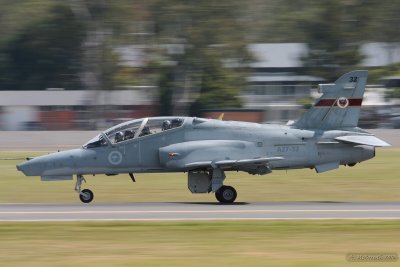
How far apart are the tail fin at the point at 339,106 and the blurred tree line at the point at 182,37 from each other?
5140 centimetres

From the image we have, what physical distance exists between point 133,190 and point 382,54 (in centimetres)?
7395

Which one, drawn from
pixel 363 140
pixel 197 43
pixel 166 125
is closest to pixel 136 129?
pixel 166 125

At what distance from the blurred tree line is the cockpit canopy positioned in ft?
170

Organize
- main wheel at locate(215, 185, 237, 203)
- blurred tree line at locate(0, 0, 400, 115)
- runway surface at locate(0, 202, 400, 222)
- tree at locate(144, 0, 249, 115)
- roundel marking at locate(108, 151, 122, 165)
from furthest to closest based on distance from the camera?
blurred tree line at locate(0, 0, 400, 115)
tree at locate(144, 0, 249, 115)
roundel marking at locate(108, 151, 122, 165)
main wheel at locate(215, 185, 237, 203)
runway surface at locate(0, 202, 400, 222)

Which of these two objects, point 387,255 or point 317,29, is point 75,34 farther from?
point 387,255

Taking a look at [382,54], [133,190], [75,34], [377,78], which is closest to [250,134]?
[133,190]

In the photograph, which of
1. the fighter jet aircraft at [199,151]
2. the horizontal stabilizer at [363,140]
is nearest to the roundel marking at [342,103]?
the fighter jet aircraft at [199,151]

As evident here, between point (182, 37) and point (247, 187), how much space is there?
48.6 metres

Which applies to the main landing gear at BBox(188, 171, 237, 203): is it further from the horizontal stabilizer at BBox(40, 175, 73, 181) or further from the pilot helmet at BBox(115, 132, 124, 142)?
the horizontal stabilizer at BBox(40, 175, 73, 181)

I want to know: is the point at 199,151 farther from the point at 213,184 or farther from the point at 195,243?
the point at 195,243

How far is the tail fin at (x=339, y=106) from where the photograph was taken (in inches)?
991

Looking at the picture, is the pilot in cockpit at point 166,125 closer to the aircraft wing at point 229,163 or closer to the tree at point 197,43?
the aircraft wing at point 229,163

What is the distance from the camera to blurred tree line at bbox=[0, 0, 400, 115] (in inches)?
3039

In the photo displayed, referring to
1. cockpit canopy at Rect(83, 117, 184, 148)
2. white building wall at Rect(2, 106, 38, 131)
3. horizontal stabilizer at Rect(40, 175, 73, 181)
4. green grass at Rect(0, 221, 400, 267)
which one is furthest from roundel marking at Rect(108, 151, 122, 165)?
white building wall at Rect(2, 106, 38, 131)
